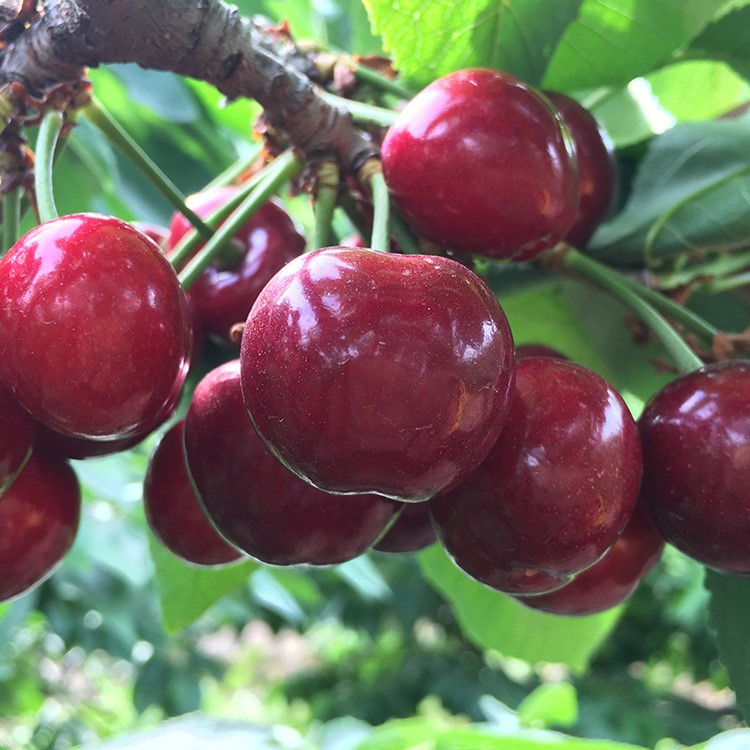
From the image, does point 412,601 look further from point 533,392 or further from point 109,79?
point 533,392

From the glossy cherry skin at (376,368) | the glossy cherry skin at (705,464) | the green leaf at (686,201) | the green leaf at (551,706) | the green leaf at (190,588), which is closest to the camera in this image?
the glossy cherry skin at (376,368)

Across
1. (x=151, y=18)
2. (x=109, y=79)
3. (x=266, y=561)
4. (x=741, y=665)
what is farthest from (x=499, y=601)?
(x=109, y=79)

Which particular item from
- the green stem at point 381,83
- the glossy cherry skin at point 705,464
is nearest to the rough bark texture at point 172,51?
the green stem at point 381,83

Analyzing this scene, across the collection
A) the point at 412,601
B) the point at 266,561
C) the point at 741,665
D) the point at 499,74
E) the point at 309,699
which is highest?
the point at 499,74

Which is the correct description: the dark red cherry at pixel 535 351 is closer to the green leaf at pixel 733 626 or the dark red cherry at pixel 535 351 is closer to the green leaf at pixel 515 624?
the green leaf at pixel 733 626

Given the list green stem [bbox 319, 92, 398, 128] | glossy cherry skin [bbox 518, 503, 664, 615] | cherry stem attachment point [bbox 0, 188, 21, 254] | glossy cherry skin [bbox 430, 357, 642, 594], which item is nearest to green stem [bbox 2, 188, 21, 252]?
cherry stem attachment point [bbox 0, 188, 21, 254]

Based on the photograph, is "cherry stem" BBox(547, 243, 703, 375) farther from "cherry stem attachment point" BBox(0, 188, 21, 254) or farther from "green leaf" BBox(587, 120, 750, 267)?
"cherry stem attachment point" BBox(0, 188, 21, 254)
